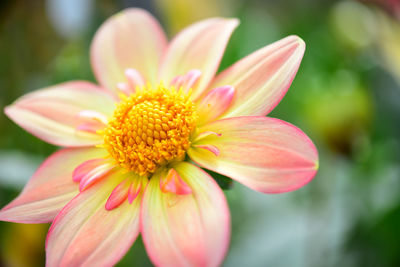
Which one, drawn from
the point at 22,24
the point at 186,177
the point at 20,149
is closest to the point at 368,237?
the point at 186,177

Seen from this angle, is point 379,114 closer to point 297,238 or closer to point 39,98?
point 297,238

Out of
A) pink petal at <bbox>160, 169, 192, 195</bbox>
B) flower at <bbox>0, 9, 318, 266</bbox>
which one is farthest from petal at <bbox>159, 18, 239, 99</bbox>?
pink petal at <bbox>160, 169, 192, 195</bbox>

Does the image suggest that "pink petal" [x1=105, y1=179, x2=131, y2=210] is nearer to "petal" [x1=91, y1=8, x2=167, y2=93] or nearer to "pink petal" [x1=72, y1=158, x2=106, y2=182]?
"pink petal" [x1=72, y1=158, x2=106, y2=182]

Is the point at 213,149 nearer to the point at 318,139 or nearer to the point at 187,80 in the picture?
the point at 187,80

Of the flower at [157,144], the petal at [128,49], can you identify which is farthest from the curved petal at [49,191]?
the petal at [128,49]

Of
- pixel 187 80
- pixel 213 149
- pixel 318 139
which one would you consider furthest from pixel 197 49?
pixel 318 139

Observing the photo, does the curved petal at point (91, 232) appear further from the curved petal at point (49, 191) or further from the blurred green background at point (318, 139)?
the blurred green background at point (318, 139)
